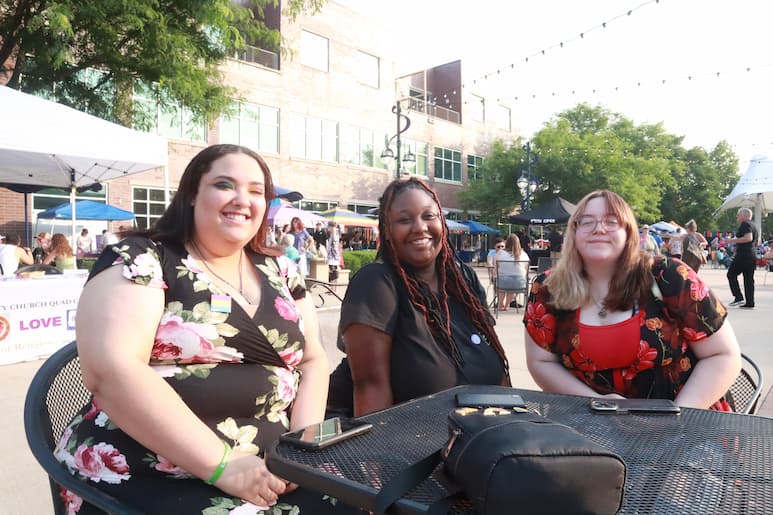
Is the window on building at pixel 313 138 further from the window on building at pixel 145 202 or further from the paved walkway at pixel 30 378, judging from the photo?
the paved walkway at pixel 30 378

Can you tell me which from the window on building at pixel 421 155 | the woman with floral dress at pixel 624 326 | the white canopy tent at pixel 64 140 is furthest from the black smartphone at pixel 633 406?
the window on building at pixel 421 155

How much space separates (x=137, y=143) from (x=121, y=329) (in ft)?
22.9

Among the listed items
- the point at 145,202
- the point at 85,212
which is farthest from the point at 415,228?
the point at 145,202

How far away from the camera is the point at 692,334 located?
2248 millimetres

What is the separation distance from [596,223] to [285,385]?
1.53 metres

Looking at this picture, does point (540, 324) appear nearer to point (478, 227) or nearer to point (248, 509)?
point (248, 509)

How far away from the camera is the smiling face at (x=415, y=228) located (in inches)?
95.2

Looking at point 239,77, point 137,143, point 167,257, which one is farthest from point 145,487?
point 239,77

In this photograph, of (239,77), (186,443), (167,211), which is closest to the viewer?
(186,443)

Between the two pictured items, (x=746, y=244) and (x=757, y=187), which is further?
(x=757, y=187)

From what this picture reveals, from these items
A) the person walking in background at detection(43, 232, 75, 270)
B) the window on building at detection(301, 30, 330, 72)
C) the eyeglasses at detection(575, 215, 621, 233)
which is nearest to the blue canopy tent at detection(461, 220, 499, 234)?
the window on building at detection(301, 30, 330, 72)

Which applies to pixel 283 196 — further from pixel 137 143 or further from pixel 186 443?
pixel 186 443

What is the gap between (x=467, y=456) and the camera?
0.95 m

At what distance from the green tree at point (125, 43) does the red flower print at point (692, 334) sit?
9.76 metres
